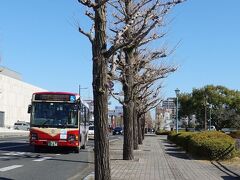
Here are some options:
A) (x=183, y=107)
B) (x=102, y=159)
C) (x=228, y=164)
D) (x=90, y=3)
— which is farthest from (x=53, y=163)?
(x=183, y=107)

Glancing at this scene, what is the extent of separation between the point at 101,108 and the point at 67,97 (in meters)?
14.3

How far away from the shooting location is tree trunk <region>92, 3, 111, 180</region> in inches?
439

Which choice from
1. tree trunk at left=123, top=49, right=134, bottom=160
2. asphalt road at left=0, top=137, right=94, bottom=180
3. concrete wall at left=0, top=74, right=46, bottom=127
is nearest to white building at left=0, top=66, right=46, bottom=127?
concrete wall at left=0, top=74, right=46, bottom=127

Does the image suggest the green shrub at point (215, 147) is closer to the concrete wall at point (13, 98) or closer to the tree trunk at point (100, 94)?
the tree trunk at point (100, 94)

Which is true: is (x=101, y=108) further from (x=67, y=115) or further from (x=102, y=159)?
(x=67, y=115)

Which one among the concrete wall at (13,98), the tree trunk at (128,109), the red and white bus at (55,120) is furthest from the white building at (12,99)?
the tree trunk at (128,109)

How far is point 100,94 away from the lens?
36.9 feet

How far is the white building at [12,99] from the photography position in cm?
8525

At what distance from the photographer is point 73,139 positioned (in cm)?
2514

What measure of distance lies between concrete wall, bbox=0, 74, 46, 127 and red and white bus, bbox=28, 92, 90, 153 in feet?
189

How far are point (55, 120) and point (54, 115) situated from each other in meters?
0.27

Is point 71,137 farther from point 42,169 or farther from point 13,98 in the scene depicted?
point 13,98

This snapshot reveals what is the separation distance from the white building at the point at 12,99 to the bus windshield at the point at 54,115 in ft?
183

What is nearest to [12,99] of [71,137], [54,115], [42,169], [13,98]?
[13,98]
